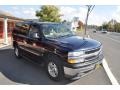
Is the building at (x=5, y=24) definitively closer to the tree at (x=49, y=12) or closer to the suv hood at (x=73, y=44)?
the suv hood at (x=73, y=44)

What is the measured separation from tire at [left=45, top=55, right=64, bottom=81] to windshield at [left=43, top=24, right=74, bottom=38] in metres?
0.91

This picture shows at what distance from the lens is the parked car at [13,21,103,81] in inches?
195

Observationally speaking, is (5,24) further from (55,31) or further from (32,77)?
(32,77)

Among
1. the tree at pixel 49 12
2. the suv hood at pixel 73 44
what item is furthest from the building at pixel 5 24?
the tree at pixel 49 12

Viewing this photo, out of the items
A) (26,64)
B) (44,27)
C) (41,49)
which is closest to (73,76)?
(41,49)

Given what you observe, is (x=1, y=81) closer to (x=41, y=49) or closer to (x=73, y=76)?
(x=41, y=49)

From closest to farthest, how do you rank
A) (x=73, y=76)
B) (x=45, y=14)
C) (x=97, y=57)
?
(x=73, y=76)
(x=97, y=57)
(x=45, y=14)

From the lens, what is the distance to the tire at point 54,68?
17.1 ft

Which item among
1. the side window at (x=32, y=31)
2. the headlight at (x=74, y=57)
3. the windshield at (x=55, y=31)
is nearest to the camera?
the headlight at (x=74, y=57)

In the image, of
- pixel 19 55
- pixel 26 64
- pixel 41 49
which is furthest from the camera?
pixel 19 55

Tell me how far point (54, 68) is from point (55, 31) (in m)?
1.57
